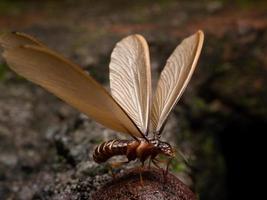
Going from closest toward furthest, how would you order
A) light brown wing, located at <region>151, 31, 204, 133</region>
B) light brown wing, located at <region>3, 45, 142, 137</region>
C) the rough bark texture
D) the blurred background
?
light brown wing, located at <region>3, 45, 142, 137</region> < the rough bark texture < light brown wing, located at <region>151, 31, 204, 133</region> < the blurred background

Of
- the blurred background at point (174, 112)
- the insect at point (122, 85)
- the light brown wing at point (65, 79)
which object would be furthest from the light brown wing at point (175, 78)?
the blurred background at point (174, 112)

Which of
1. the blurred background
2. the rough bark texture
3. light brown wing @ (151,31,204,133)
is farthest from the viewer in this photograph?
the blurred background

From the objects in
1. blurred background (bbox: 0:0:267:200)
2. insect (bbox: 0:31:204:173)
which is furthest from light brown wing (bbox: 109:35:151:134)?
blurred background (bbox: 0:0:267:200)

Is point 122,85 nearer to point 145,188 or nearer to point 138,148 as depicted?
point 138,148

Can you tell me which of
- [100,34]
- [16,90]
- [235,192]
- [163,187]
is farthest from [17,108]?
[163,187]

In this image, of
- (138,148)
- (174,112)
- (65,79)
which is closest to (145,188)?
(138,148)

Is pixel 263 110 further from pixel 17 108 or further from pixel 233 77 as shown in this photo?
pixel 17 108

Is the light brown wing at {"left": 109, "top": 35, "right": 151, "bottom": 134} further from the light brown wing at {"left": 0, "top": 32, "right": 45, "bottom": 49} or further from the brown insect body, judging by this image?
the light brown wing at {"left": 0, "top": 32, "right": 45, "bottom": 49}
